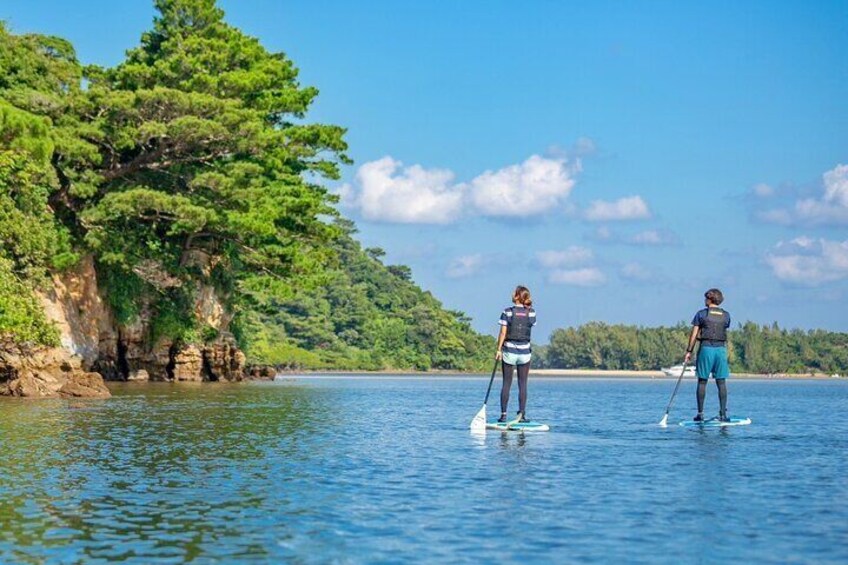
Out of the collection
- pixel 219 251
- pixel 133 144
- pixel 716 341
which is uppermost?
pixel 133 144

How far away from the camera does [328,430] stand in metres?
20.5

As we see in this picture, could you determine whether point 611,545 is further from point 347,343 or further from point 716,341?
point 347,343

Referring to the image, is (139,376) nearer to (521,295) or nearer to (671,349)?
(521,295)

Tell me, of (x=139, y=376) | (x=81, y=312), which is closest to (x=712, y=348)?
(x=81, y=312)

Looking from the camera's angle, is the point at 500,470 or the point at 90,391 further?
the point at 90,391

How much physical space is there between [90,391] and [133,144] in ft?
46.8

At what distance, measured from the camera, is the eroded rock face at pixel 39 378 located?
104 feet

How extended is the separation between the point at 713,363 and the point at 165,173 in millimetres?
31023

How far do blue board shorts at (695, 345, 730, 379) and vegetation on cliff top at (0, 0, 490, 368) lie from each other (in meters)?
19.9

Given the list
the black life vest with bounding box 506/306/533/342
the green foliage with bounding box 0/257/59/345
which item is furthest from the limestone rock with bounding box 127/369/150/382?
the black life vest with bounding box 506/306/533/342

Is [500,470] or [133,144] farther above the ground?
[133,144]

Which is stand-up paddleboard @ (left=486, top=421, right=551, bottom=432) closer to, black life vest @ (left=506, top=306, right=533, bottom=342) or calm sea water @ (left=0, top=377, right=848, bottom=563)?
calm sea water @ (left=0, top=377, right=848, bottom=563)

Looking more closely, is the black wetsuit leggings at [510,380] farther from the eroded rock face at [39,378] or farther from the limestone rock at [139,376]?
the limestone rock at [139,376]

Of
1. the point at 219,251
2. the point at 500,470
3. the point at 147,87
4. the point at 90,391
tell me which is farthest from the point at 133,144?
the point at 500,470
